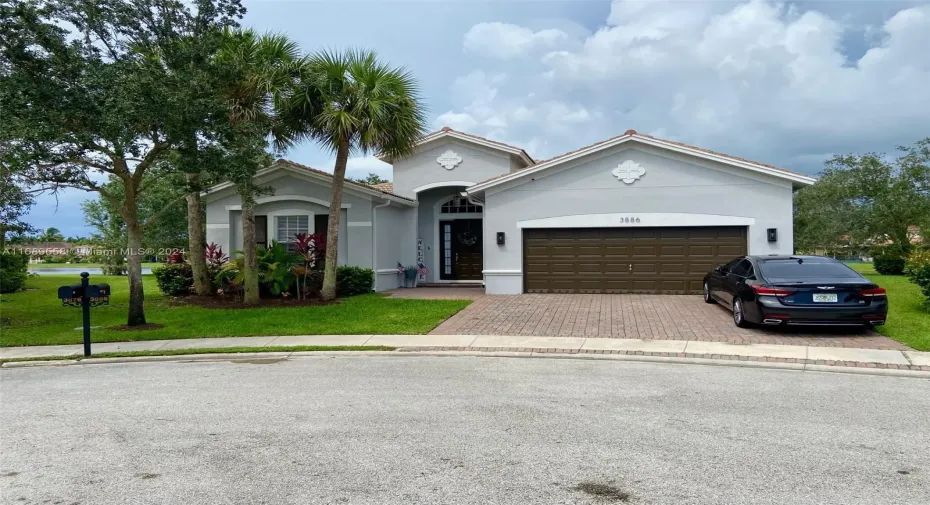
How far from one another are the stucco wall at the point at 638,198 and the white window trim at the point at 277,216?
5.71 meters

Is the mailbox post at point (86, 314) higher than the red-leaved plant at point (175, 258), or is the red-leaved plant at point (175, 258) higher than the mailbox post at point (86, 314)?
the red-leaved plant at point (175, 258)

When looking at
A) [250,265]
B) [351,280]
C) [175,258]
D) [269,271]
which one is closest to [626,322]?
[351,280]

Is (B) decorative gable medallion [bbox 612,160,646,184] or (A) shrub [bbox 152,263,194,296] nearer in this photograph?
(B) decorative gable medallion [bbox 612,160,646,184]

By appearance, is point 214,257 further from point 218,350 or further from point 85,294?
point 218,350

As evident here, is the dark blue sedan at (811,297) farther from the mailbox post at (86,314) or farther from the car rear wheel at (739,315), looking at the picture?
the mailbox post at (86,314)

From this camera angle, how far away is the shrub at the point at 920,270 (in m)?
12.7

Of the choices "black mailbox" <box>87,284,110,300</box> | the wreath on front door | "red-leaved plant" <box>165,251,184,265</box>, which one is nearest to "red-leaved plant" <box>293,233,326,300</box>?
"red-leaved plant" <box>165,251,184,265</box>

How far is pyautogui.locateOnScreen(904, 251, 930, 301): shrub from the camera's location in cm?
1274

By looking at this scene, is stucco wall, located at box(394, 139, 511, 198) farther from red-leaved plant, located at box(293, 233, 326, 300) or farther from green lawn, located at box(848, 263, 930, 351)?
green lawn, located at box(848, 263, 930, 351)

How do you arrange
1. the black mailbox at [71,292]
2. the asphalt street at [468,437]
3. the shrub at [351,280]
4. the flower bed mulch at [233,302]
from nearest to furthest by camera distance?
1. the asphalt street at [468,437]
2. the black mailbox at [71,292]
3. the flower bed mulch at [233,302]
4. the shrub at [351,280]

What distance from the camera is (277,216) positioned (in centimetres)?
2041

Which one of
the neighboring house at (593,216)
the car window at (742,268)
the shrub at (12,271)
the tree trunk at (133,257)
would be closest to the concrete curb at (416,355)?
the tree trunk at (133,257)

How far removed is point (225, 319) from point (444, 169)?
10101 mm

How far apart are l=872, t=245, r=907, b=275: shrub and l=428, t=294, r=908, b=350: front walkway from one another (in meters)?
16.1
